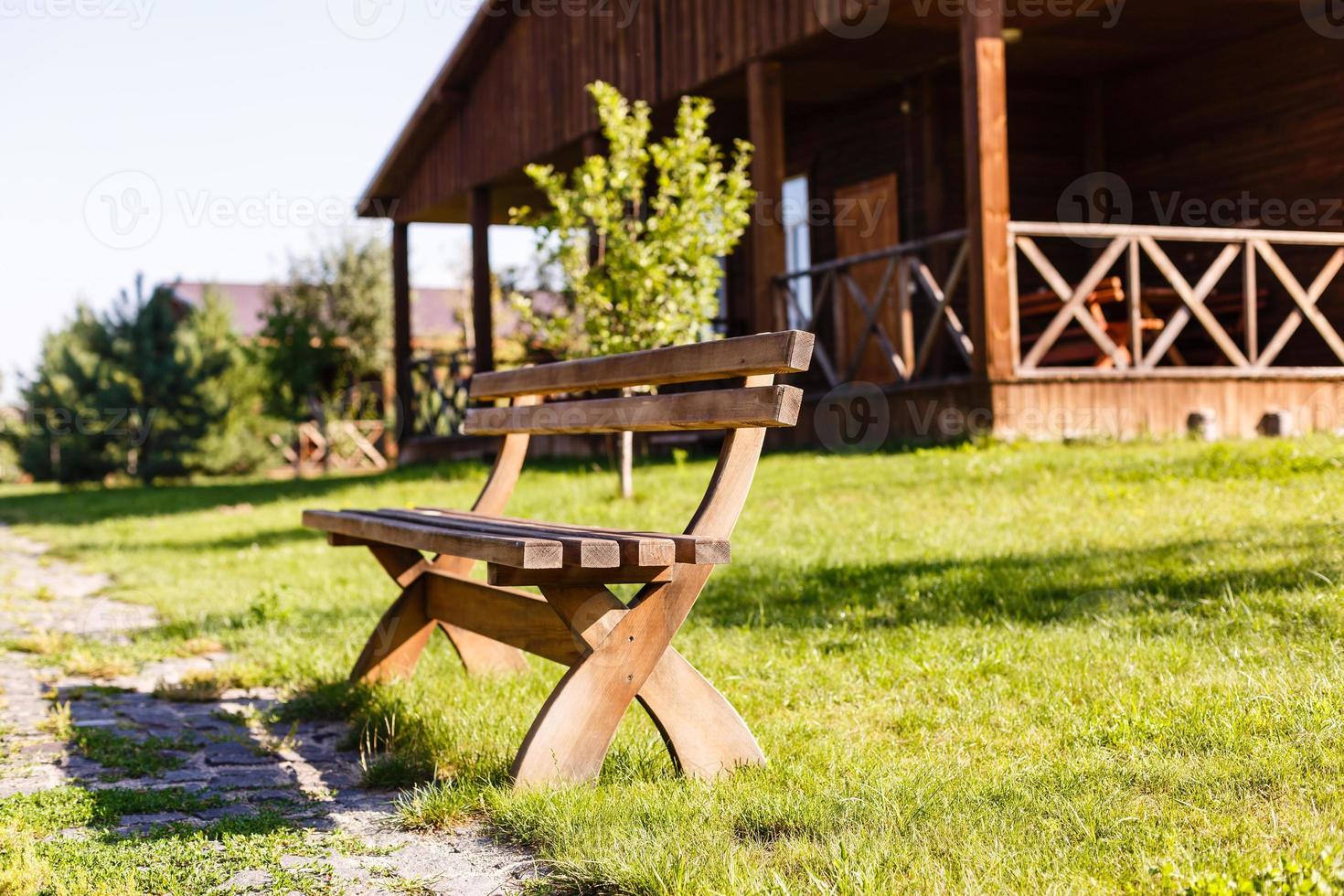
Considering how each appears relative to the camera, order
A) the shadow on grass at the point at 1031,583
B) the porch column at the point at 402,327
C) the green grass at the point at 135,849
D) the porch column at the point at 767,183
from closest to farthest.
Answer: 1. the green grass at the point at 135,849
2. the shadow on grass at the point at 1031,583
3. the porch column at the point at 767,183
4. the porch column at the point at 402,327

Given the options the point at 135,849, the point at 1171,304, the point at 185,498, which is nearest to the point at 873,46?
the point at 1171,304

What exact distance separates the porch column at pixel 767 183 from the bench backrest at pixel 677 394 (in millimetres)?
7025

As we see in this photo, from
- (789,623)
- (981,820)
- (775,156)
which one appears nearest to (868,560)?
(789,623)

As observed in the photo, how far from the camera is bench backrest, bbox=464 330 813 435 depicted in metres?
2.99

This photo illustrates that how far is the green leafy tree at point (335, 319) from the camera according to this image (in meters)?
25.8

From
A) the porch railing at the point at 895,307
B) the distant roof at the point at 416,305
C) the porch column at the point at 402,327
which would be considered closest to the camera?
the porch railing at the point at 895,307

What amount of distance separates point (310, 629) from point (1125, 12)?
29.1ft

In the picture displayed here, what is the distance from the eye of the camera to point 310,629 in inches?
222

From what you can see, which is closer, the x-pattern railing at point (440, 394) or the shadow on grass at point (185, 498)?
the shadow on grass at point (185, 498)

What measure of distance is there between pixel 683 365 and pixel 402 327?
1644 centimetres

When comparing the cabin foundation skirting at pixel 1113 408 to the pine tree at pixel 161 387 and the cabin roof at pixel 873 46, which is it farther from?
the pine tree at pixel 161 387

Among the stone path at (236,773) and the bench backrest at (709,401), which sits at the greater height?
the bench backrest at (709,401)

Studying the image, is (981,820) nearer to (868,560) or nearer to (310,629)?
(868,560)

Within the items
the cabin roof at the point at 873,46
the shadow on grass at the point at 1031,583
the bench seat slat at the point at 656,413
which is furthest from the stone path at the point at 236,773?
the cabin roof at the point at 873,46
